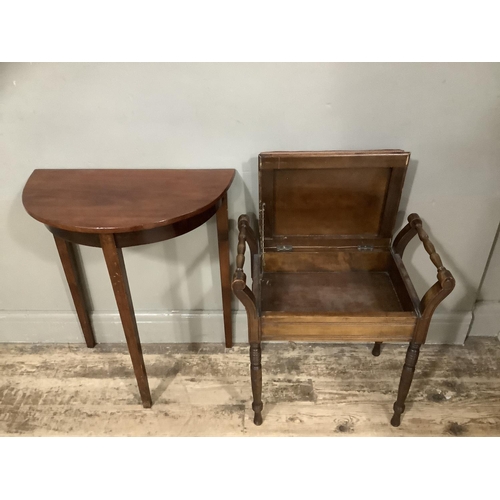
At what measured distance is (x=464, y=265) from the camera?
6.03 feet

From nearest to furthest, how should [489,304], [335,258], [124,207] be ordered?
[124,207], [335,258], [489,304]

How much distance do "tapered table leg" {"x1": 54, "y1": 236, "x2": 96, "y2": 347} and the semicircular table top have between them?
0.90ft

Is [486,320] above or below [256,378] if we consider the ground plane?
below

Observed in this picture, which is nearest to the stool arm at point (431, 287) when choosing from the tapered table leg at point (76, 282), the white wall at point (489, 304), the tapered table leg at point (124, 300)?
the white wall at point (489, 304)

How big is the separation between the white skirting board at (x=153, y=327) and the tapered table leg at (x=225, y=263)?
52 millimetres

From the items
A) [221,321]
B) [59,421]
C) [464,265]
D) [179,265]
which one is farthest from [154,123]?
[464,265]

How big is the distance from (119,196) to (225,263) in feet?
1.65

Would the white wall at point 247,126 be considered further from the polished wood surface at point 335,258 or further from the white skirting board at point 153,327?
the white skirting board at point 153,327

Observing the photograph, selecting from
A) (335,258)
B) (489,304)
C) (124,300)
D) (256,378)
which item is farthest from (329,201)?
(489,304)

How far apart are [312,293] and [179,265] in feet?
1.87

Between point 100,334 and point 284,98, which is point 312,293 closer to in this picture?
point 284,98

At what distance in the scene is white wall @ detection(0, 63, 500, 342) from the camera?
1443 millimetres

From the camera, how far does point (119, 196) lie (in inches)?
55.9

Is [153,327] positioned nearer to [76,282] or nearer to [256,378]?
[76,282]
